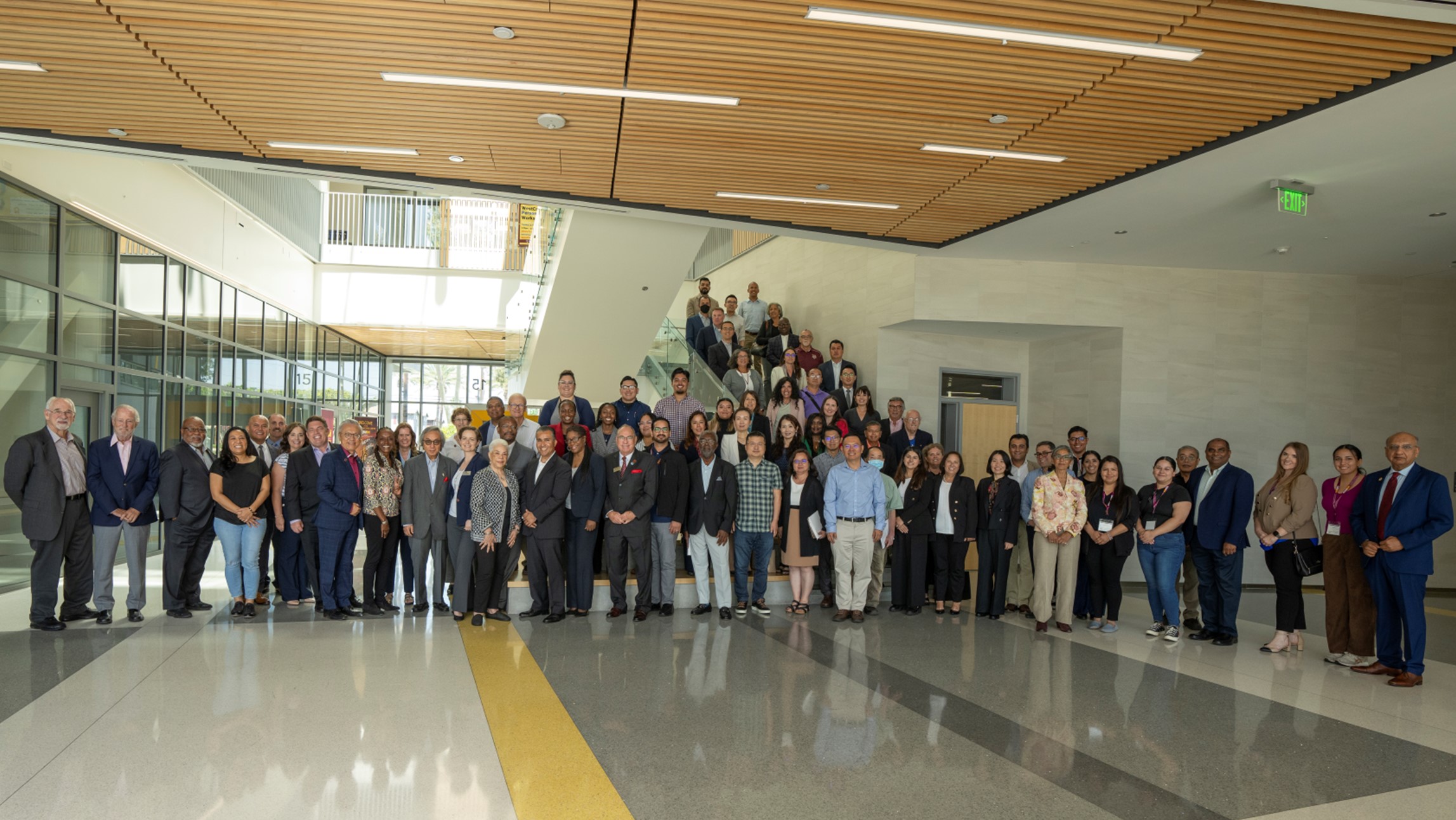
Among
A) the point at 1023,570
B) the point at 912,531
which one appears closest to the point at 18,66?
the point at 912,531

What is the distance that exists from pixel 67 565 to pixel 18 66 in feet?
12.3

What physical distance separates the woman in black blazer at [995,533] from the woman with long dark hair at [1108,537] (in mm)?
663

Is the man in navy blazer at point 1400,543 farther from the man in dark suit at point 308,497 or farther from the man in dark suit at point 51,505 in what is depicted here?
the man in dark suit at point 51,505

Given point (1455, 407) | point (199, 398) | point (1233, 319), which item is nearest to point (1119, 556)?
point (1233, 319)

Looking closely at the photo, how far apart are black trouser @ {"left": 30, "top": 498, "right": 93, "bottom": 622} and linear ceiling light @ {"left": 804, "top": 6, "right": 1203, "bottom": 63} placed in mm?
6759

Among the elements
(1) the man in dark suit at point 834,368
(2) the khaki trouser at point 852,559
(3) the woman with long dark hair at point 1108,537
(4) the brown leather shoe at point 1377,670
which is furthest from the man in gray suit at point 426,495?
(4) the brown leather shoe at point 1377,670

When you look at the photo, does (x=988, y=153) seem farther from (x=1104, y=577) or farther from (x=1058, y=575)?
(x=1104, y=577)

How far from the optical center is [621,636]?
7.01 meters

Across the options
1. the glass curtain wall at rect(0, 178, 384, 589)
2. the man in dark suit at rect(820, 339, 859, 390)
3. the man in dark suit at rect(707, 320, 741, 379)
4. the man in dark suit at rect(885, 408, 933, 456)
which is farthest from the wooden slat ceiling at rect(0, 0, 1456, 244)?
Result: the man in dark suit at rect(707, 320, 741, 379)

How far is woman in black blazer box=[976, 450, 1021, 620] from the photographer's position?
27.3 ft

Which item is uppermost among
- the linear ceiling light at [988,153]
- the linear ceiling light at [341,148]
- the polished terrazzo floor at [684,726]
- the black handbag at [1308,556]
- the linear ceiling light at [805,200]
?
the linear ceiling light at [341,148]

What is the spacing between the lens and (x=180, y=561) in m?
7.48

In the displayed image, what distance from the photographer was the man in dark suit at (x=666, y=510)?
26.0ft

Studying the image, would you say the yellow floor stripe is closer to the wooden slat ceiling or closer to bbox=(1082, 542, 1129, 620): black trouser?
the wooden slat ceiling
